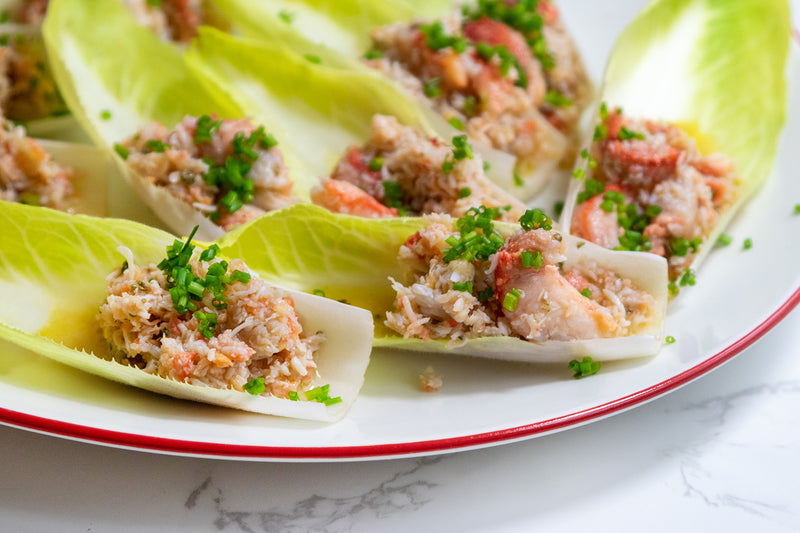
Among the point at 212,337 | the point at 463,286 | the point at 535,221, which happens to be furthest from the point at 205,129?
the point at 535,221

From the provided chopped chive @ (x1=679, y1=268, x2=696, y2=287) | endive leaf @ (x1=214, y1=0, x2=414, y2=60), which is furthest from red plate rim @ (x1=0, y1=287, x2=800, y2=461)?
endive leaf @ (x1=214, y1=0, x2=414, y2=60)

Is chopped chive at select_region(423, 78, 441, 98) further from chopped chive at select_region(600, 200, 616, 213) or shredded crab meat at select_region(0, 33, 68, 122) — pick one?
shredded crab meat at select_region(0, 33, 68, 122)

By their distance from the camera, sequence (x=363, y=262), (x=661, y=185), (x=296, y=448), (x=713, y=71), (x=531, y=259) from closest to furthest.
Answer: (x=296, y=448), (x=531, y=259), (x=363, y=262), (x=661, y=185), (x=713, y=71)

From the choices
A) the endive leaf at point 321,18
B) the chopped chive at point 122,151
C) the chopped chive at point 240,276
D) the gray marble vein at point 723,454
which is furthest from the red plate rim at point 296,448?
the endive leaf at point 321,18

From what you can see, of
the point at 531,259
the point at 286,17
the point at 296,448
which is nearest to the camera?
the point at 296,448

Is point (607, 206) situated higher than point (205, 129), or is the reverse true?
point (607, 206)

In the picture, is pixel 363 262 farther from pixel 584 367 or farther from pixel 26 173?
pixel 26 173
